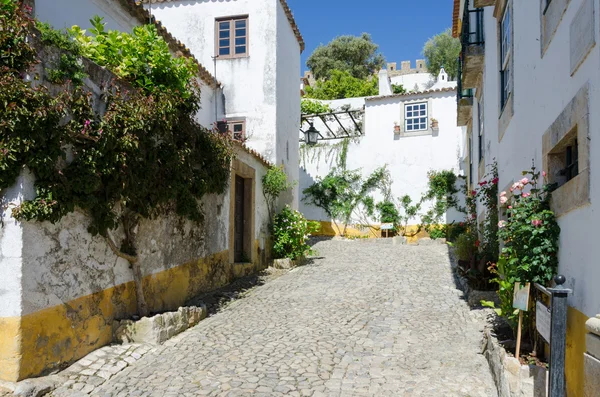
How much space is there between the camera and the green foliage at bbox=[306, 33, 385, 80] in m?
44.0

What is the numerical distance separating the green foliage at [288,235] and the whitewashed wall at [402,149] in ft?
30.1

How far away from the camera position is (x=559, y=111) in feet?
14.9

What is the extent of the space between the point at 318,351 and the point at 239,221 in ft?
20.5

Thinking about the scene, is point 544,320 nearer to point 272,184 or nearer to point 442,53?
point 272,184

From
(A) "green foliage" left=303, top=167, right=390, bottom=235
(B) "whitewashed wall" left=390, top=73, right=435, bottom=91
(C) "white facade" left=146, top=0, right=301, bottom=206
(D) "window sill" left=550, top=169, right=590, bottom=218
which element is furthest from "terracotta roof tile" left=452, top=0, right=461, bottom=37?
(B) "whitewashed wall" left=390, top=73, right=435, bottom=91

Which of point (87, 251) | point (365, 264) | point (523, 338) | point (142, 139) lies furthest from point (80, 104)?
point (365, 264)

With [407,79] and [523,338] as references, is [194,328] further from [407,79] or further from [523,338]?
[407,79]

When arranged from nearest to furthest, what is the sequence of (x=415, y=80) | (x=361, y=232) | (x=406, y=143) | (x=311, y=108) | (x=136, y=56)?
(x=136, y=56) < (x=406, y=143) < (x=361, y=232) < (x=311, y=108) < (x=415, y=80)

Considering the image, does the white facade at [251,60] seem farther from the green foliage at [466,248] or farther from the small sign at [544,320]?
the small sign at [544,320]

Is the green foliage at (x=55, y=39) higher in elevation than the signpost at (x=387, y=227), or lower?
higher

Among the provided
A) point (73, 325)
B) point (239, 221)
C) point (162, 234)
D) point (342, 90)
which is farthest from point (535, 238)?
point (342, 90)

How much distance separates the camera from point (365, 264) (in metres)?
13.4

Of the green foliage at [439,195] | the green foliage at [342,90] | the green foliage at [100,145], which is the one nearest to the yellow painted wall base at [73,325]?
the green foliage at [100,145]

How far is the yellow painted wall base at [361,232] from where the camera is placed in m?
21.5
